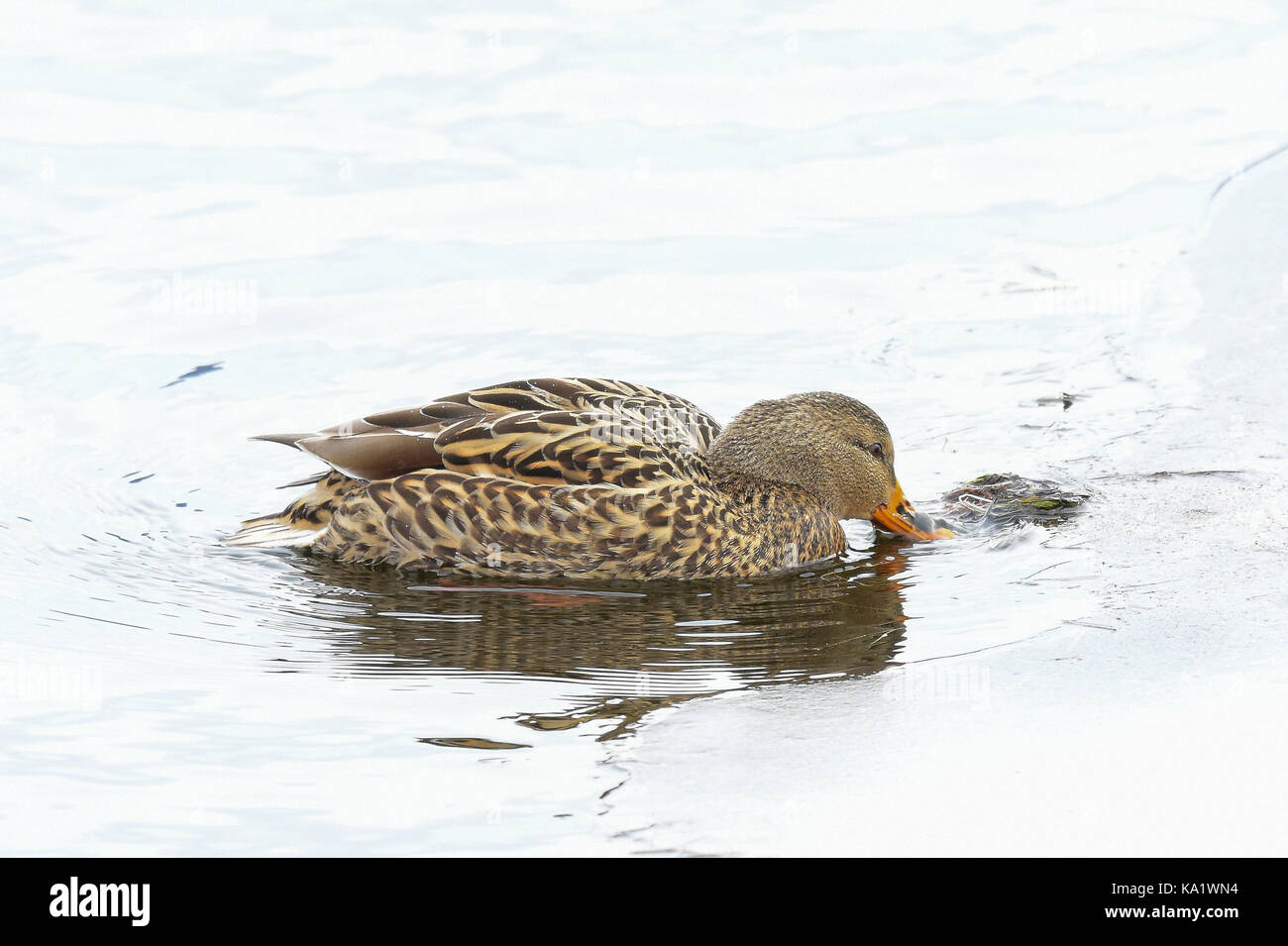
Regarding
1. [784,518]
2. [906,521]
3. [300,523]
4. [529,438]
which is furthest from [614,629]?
[300,523]

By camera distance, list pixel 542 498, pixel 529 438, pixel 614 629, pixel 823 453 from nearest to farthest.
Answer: pixel 614 629 < pixel 542 498 < pixel 529 438 < pixel 823 453

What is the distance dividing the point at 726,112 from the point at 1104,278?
13.0 feet

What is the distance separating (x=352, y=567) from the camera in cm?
819

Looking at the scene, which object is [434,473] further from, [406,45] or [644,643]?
[406,45]

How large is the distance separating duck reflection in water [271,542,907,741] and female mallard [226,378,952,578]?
5.3 inches

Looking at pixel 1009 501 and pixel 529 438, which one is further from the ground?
pixel 529 438

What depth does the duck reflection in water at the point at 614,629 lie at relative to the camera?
21.0ft

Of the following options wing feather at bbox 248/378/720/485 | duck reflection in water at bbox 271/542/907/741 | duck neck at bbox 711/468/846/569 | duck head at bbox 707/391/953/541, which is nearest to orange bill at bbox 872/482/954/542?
duck head at bbox 707/391/953/541

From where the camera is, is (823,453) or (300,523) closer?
(300,523)

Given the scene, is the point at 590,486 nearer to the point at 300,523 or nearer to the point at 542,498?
the point at 542,498

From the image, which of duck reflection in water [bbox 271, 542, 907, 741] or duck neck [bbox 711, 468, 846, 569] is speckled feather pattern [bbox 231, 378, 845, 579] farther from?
duck reflection in water [bbox 271, 542, 907, 741]

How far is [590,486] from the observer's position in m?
7.99

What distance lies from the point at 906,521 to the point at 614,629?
1.94m

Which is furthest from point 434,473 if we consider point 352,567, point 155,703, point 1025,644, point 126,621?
point 1025,644
